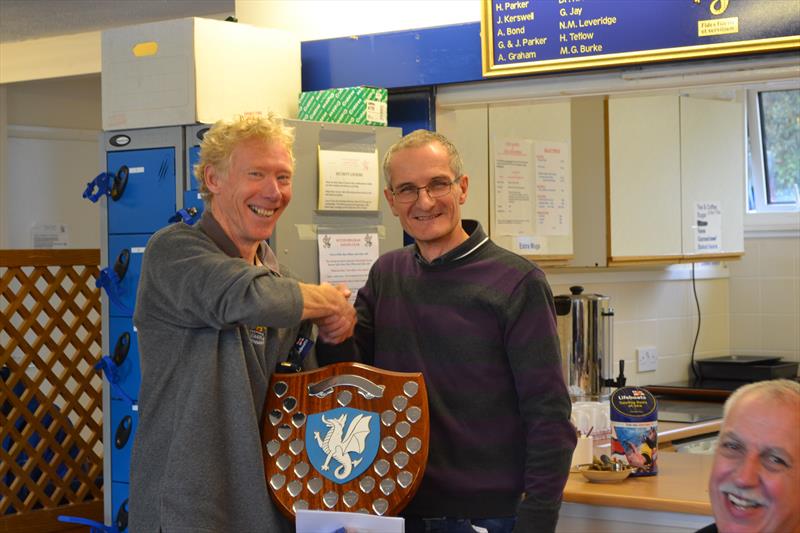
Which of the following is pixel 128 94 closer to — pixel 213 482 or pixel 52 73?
pixel 213 482

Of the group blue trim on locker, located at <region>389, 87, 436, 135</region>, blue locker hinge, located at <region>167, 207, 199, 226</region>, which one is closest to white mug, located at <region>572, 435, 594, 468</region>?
blue trim on locker, located at <region>389, 87, 436, 135</region>

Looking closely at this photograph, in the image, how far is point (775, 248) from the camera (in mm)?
5992

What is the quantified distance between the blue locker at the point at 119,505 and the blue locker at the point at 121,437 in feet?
0.08

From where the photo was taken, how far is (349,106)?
346 cm

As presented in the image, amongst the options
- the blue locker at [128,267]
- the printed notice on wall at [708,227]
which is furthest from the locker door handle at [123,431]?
the printed notice on wall at [708,227]

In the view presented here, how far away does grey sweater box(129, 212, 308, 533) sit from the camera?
6.97ft

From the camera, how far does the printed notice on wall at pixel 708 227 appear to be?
5.39 meters

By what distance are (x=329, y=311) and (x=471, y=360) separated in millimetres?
303

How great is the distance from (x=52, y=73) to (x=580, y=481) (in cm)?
431

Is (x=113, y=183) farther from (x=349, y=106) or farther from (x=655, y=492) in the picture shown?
(x=655, y=492)

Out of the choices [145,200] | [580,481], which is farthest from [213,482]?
[145,200]

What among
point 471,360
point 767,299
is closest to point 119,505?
point 471,360

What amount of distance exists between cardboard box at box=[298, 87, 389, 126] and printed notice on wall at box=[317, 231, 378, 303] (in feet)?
1.19

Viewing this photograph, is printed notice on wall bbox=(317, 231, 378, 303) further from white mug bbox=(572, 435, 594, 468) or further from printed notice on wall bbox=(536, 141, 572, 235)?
printed notice on wall bbox=(536, 141, 572, 235)
